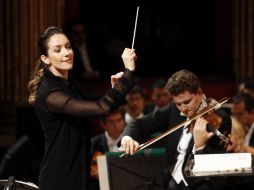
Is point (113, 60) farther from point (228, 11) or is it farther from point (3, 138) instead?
point (3, 138)

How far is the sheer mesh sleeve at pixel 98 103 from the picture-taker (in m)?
3.58

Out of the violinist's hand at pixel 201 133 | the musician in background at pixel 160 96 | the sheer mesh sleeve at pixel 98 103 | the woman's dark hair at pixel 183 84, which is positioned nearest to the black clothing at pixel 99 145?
the woman's dark hair at pixel 183 84

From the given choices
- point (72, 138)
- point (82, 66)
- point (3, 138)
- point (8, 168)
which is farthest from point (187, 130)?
point (82, 66)

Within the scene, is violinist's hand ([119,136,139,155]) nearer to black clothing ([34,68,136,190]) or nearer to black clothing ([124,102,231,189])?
black clothing ([34,68,136,190])

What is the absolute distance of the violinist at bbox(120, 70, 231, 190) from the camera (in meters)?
4.40

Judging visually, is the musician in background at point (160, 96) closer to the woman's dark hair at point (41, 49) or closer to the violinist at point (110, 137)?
Result: the violinist at point (110, 137)

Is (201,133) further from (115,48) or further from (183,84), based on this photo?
Result: (115,48)

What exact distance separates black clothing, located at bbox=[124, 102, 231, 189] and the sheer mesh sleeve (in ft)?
3.24

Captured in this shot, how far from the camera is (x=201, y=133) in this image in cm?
436

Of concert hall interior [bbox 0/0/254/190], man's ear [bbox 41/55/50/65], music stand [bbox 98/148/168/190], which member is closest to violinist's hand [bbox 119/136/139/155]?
music stand [bbox 98/148/168/190]

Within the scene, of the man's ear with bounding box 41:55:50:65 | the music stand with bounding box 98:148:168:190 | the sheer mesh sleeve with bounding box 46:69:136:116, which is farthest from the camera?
the music stand with bounding box 98:148:168:190

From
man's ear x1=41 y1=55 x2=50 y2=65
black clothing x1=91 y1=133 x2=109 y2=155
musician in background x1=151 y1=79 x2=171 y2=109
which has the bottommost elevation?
black clothing x1=91 y1=133 x2=109 y2=155

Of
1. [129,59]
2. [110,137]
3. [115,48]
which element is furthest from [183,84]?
[115,48]

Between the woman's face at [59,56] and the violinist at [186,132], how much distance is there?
2.63ft
